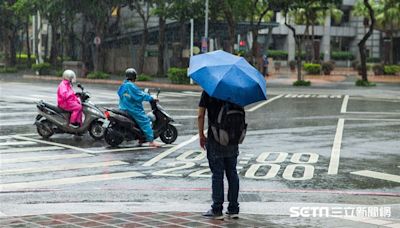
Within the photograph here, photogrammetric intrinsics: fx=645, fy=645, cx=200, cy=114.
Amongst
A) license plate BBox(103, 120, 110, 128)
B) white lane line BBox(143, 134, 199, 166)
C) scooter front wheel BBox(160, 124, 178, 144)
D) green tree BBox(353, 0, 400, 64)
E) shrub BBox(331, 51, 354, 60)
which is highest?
green tree BBox(353, 0, 400, 64)

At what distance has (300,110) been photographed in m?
24.0

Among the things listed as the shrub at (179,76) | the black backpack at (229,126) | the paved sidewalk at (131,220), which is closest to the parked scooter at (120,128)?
the paved sidewalk at (131,220)

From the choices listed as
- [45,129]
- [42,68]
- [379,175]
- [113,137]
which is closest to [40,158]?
[113,137]

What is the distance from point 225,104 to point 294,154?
609 cm

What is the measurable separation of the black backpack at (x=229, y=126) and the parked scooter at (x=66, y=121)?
311 inches

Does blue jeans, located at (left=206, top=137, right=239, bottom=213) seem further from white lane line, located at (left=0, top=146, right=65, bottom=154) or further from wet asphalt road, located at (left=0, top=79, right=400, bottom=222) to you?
white lane line, located at (left=0, top=146, right=65, bottom=154)

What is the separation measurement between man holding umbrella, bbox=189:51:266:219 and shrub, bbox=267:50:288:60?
7562 centimetres

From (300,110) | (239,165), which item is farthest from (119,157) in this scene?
(300,110)

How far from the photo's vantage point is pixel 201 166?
38.0 ft

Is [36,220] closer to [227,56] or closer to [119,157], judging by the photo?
[227,56]

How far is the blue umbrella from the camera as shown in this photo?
711 centimetres

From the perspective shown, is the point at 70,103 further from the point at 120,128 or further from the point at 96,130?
the point at 120,128

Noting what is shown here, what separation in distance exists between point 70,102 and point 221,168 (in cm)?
822

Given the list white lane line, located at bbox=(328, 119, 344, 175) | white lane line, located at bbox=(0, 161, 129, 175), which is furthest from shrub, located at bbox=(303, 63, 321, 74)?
white lane line, located at bbox=(0, 161, 129, 175)
